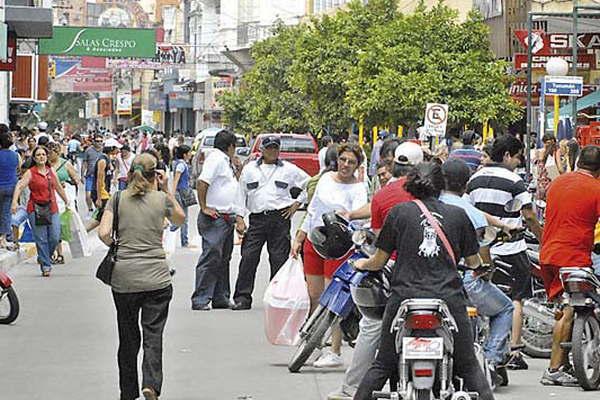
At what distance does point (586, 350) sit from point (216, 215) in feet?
19.6

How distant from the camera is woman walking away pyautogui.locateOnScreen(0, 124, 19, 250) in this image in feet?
70.9

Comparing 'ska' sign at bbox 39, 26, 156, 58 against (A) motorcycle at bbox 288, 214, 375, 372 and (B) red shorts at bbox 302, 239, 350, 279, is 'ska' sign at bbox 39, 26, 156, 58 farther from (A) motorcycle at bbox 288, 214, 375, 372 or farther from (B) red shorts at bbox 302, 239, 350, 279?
(A) motorcycle at bbox 288, 214, 375, 372

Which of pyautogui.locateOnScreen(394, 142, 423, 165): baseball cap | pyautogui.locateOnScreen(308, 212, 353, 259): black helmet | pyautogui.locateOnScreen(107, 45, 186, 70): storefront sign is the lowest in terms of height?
pyautogui.locateOnScreen(308, 212, 353, 259): black helmet

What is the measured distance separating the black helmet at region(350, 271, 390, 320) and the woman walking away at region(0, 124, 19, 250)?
13414 mm

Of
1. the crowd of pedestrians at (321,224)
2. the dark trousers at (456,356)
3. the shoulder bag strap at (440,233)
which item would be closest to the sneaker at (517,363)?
the crowd of pedestrians at (321,224)

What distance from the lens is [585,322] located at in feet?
35.8

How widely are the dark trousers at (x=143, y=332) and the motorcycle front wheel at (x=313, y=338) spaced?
1536mm

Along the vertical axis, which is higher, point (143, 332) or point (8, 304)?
point (143, 332)

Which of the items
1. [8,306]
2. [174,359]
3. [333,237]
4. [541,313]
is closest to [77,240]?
[8,306]

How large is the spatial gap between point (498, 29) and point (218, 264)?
104 ft

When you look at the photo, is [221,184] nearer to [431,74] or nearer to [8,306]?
[8,306]

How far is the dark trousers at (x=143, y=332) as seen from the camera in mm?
9945

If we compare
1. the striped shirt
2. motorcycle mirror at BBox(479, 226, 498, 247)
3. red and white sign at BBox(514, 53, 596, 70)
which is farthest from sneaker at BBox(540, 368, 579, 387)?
red and white sign at BBox(514, 53, 596, 70)

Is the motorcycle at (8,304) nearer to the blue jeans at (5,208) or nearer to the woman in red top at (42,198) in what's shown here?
the woman in red top at (42,198)
